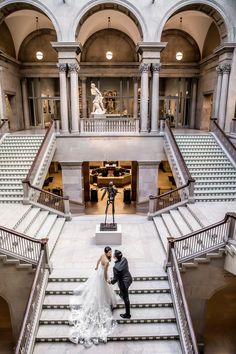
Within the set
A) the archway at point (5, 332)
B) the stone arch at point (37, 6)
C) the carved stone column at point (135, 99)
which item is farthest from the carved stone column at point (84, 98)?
the archway at point (5, 332)

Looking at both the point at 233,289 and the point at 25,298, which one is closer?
the point at 25,298

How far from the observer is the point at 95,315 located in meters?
6.43

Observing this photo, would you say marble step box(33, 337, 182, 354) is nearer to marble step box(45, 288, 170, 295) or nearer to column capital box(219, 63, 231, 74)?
marble step box(45, 288, 170, 295)

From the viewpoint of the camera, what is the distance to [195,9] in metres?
15.0

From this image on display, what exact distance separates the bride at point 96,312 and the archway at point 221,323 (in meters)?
4.88

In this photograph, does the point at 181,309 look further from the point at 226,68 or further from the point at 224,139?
the point at 226,68

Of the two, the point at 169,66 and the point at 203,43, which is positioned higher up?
the point at 203,43

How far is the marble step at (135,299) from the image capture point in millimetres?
7094

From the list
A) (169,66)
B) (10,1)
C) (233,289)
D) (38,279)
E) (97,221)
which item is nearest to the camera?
(38,279)

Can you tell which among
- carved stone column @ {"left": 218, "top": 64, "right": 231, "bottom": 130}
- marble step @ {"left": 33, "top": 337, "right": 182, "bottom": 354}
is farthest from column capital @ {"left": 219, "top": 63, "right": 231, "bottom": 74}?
marble step @ {"left": 33, "top": 337, "right": 182, "bottom": 354}

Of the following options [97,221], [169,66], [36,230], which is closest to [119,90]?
[169,66]

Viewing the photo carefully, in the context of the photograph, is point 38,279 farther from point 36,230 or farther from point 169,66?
point 169,66

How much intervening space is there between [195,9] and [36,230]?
1469 centimetres

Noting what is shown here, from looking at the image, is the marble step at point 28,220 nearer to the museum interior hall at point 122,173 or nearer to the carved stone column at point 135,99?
the museum interior hall at point 122,173
